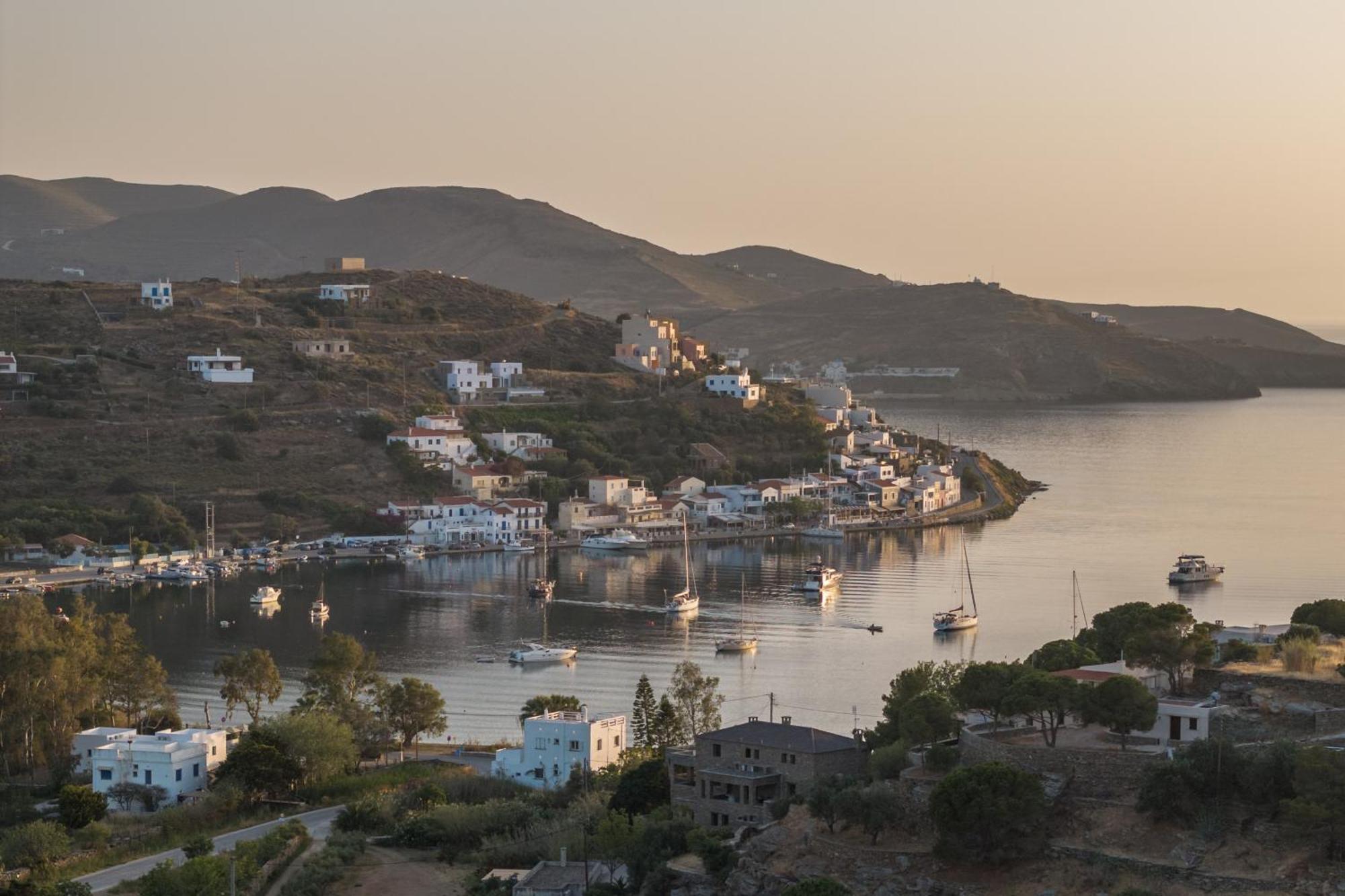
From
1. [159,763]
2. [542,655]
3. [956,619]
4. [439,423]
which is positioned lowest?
[159,763]

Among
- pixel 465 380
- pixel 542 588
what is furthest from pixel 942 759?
pixel 465 380

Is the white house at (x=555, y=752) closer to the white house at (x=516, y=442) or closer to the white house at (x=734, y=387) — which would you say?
the white house at (x=516, y=442)

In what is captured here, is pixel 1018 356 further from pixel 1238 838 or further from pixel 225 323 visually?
pixel 1238 838

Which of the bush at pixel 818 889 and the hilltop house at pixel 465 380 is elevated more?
the hilltop house at pixel 465 380

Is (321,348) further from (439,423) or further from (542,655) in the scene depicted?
(542,655)

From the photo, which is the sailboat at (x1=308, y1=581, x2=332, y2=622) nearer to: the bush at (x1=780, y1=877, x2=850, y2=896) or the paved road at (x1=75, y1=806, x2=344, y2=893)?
the paved road at (x1=75, y1=806, x2=344, y2=893)

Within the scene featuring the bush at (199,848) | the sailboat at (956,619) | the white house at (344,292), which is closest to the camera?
the bush at (199,848)

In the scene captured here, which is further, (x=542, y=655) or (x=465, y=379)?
(x=465, y=379)

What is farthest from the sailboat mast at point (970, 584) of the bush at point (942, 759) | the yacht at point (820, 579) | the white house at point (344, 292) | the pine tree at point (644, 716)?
the white house at point (344, 292)
